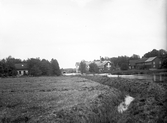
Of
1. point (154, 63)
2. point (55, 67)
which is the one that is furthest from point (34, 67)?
point (154, 63)

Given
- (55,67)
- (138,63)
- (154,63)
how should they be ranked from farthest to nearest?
(138,63), (55,67), (154,63)

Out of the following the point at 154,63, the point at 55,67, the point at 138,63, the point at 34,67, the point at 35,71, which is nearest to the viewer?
the point at 34,67

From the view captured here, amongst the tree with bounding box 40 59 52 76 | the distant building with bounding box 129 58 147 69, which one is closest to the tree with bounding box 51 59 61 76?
the tree with bounding box 40 59 52 76

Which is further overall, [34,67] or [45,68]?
[45,68]

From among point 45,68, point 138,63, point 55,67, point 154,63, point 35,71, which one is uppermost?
point 138,63

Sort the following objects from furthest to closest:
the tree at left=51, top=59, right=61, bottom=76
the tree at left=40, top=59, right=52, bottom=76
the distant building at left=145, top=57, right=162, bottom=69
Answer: the tree at left=51, top=59, right=61, bottom=76 → the distant building at left=145, top=57, right=162, bottom=69 → the tree at left=40, top=59, right=52, bottom=76

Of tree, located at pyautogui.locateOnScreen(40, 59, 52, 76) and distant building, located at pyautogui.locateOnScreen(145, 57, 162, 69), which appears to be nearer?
tree, located at pyautogui.locateOnScreen(40, 59, 52, 76)

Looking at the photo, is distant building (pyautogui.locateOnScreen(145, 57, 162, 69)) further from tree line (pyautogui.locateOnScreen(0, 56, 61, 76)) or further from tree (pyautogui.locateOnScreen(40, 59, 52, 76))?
tree (pyautogui.locateOnScreen(40, 59, 52, 76))

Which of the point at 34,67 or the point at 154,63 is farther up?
the point at 154,63

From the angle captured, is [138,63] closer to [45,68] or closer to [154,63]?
[154,63]

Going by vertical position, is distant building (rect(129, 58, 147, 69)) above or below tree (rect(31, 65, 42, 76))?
above

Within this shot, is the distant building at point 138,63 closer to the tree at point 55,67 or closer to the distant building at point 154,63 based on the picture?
the distant building at point 154,63

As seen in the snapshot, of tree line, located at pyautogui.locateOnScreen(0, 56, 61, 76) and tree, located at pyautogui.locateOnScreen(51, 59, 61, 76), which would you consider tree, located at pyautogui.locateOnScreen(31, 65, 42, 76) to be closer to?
tree line, located at pyautogui.locateOnScreen(0, 56, 61, 76)

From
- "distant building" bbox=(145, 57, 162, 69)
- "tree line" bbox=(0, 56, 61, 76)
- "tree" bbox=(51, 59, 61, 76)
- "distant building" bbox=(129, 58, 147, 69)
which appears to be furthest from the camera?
"distant building" bbox=(129, 58, 147, 69)
